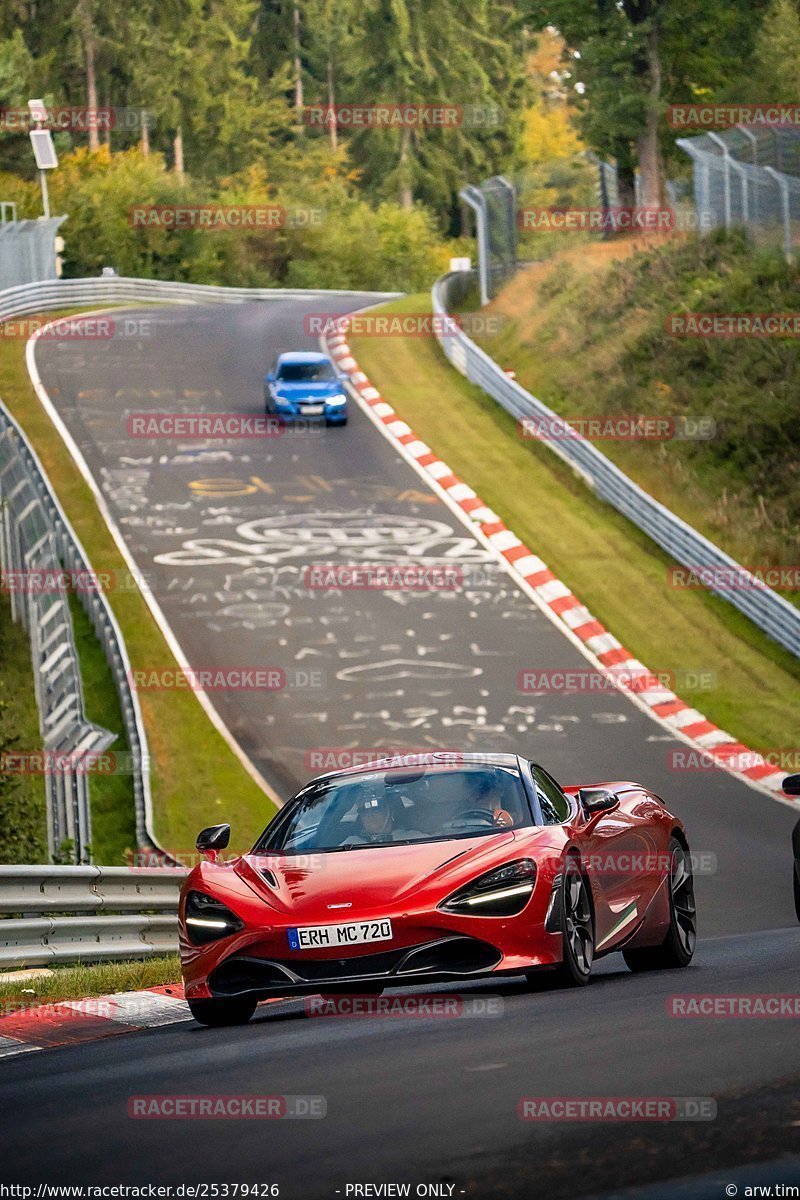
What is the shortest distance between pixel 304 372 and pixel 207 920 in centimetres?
2916

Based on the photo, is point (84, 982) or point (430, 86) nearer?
point (84, 982)

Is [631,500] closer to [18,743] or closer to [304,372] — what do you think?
[304,372]

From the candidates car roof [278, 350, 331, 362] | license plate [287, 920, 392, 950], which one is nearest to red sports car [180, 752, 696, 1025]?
license plate [287, 920, 392, 950]

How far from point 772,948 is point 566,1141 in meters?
6.03

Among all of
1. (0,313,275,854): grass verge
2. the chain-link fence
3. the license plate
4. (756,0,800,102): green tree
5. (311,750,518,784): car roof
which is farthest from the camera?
(756,0,800,102): green tree

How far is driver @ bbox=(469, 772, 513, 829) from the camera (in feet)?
30.1

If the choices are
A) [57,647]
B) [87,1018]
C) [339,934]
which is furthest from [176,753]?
[339,934]

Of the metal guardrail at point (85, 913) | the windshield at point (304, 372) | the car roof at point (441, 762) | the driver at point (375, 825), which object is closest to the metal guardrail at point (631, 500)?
the windshield at point (304, 372)

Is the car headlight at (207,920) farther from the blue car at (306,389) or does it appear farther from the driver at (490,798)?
the blue car at (306,389)

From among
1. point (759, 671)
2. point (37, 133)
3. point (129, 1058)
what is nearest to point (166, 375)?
point (37, 133)

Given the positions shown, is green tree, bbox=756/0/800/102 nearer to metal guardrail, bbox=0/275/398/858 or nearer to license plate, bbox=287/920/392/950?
metal guardrail, bbox=0/275/398/858

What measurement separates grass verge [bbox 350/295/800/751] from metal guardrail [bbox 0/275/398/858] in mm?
7269

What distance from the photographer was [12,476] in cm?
2422

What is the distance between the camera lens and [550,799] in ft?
31.6
